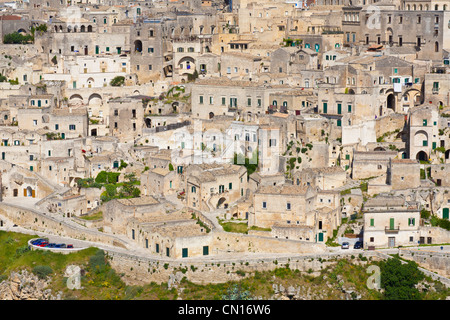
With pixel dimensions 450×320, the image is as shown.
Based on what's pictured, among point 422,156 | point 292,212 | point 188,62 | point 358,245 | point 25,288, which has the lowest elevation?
point 25,288

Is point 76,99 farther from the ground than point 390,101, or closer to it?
closer to it

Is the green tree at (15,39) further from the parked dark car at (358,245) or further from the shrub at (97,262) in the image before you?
the parked dark car at (358,245)

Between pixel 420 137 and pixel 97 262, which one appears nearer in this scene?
pixel 97 262

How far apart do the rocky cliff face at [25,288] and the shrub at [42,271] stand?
7.5 inches

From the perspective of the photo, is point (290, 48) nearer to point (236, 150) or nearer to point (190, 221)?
point (236, 150)

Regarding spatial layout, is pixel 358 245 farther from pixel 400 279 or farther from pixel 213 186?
pixel 213 186

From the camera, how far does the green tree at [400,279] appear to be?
4962 centimetres

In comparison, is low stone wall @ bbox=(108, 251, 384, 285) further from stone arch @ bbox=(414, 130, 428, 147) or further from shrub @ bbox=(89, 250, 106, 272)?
stone arch @ bbox=(414, 130, 428, 147)

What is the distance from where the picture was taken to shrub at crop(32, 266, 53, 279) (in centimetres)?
5353

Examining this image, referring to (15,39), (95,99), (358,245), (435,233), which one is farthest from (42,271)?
(15,39)

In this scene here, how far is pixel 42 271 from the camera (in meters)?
53.5

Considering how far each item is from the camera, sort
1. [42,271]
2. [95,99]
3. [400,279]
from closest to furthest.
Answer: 1. [400,279]
2. [42,271]
3. [95,99]

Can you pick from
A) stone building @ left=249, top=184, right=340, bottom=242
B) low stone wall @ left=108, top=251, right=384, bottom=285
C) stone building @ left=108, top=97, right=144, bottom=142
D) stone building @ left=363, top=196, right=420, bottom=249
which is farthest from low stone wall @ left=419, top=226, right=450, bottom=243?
stone building @ left=108, top=97, right=144, bottom=142

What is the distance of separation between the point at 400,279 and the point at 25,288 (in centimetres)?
1813
